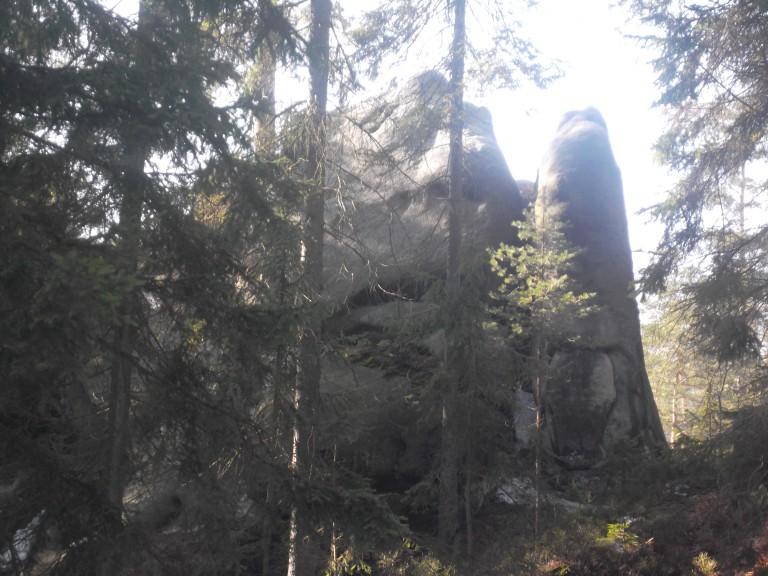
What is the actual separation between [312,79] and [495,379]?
546cm

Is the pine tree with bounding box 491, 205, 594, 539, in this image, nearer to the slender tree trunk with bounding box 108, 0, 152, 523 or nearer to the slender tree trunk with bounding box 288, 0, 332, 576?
the slender tree trunk with bounding box 288, 0, 332, 576

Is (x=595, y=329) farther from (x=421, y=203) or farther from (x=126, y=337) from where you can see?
(x=126, y=337)

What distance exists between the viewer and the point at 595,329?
1511 centimetres

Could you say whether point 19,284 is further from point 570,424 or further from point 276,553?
point 570,424

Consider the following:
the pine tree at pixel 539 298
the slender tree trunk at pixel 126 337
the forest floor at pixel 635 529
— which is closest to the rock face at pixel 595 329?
the pine tree at pixel 539 298

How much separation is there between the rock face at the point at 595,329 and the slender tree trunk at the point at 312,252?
15.0 ft

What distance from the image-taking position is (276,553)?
10.3m

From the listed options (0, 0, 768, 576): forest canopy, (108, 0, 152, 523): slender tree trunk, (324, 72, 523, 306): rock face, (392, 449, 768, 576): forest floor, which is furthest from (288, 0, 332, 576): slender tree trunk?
(324, 72, 523, 306): rock face

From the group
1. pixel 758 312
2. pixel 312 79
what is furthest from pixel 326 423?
pixel 758 312

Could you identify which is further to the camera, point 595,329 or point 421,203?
point 595,329

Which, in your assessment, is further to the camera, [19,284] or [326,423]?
[326,423]

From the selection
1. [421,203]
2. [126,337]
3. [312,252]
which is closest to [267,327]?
[126,337]

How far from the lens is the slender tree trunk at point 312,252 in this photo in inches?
347

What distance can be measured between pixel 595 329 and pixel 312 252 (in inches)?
307
